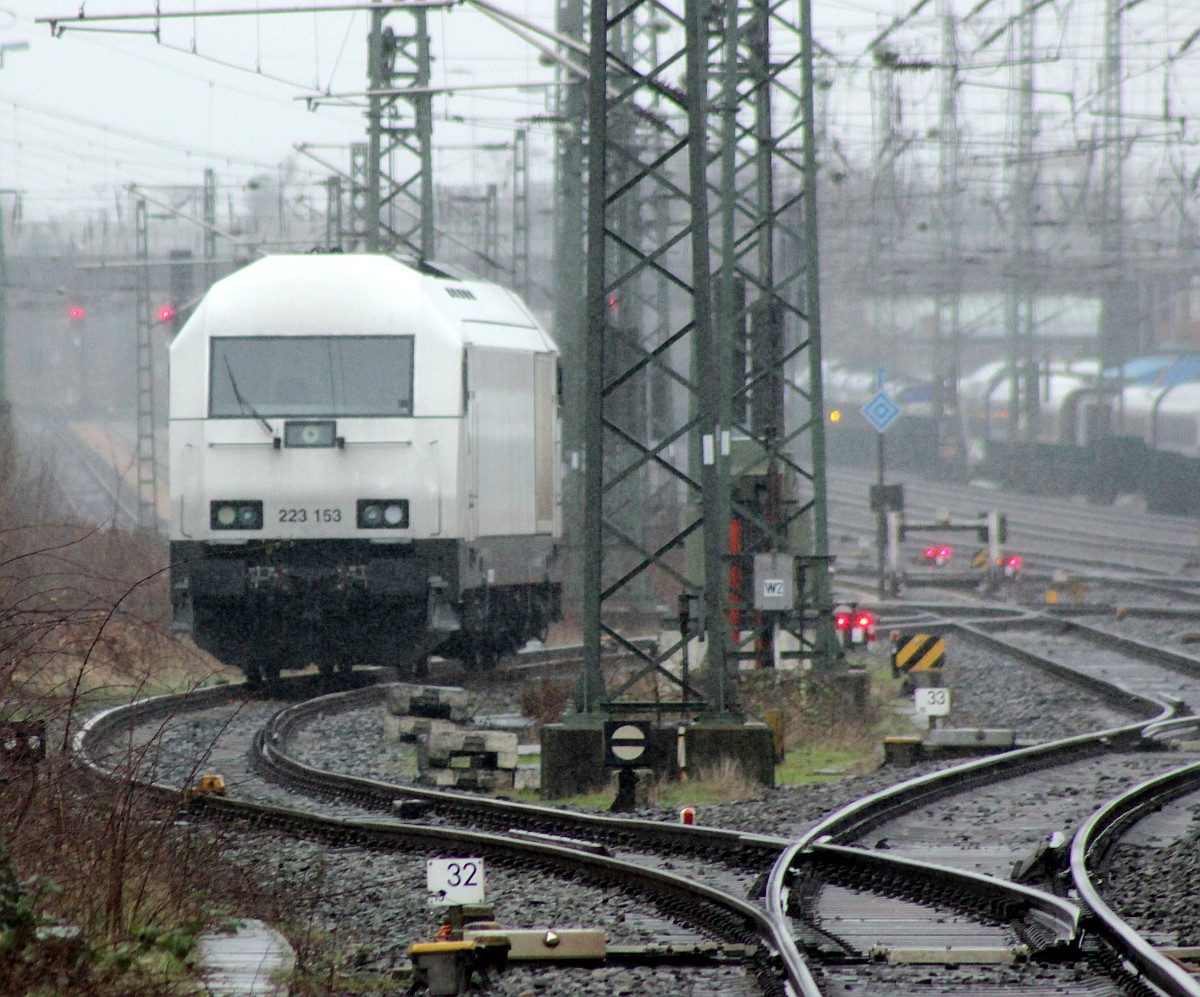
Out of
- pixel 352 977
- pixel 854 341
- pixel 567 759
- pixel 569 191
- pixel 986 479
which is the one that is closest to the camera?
pixel 352 977

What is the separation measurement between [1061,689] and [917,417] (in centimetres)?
4096

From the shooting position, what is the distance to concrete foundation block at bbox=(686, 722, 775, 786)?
12.5m

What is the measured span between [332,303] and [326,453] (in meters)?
1.42

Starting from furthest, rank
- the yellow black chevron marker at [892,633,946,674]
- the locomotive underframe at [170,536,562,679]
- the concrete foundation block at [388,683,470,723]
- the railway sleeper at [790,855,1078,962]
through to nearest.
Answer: the yellow black chevron marker at [892,633,946,674]
the locomotive underframe at [170,536,562,679]
the concrete foundation block at [388,683,470,723]
the railway sleeper at [790,855,1078,962]

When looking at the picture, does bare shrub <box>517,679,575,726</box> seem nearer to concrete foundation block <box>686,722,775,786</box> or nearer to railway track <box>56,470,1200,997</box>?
railway track <box>56,470,1200,997</box>

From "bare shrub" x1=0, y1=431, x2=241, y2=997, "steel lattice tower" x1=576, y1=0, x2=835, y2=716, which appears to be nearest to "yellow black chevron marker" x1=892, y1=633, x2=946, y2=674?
"steel lattice tower" x1=576, y1=0, x2=835, y2=716

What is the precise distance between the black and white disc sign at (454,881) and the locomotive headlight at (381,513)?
399 inches

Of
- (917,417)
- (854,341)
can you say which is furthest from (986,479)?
(854,341)

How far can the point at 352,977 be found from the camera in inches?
261

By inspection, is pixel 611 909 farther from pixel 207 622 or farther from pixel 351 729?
pixel 207 622

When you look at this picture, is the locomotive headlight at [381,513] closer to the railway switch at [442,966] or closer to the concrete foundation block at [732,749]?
the concrete foundation block at [732,749]

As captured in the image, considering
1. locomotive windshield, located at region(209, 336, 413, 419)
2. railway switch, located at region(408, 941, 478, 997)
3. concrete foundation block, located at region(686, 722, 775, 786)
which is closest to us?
railway switch, located at region(408, 941, 478, 997)

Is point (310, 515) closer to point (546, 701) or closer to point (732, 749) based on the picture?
point (546, 701)

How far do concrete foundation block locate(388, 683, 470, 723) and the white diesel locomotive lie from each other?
183cm
